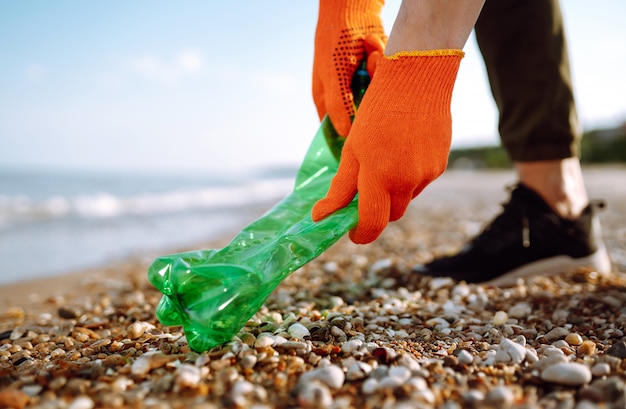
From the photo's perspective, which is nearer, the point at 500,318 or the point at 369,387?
the point at 369,387

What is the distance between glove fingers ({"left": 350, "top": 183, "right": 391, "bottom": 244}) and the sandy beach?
1.03ft

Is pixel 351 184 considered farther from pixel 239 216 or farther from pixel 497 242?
pixel 239 216

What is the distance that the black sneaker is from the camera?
93.2 inches

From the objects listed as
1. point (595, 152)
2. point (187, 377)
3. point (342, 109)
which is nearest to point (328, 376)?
point (187, 377)

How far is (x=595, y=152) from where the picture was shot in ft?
61.0

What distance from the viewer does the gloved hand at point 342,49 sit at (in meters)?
1.81

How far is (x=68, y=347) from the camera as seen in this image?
159 centimetres

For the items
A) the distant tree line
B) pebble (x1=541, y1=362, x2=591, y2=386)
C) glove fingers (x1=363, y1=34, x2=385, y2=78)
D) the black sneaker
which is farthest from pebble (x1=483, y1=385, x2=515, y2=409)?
the distant tree line

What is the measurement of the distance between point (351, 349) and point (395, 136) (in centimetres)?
65

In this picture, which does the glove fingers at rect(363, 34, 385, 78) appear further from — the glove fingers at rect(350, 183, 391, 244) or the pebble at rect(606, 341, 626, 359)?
the pebble at rect(606, 341, 626, 359)

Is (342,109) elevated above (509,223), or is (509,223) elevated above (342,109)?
(342,109)

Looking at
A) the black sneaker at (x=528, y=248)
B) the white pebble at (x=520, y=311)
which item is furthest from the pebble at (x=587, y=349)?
the black sneaker at (x=528, y=248)

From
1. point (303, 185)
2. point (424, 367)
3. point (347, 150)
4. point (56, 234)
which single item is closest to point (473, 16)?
point (347, 150)

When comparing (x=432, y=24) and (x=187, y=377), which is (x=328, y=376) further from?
(x=432, y=24)
